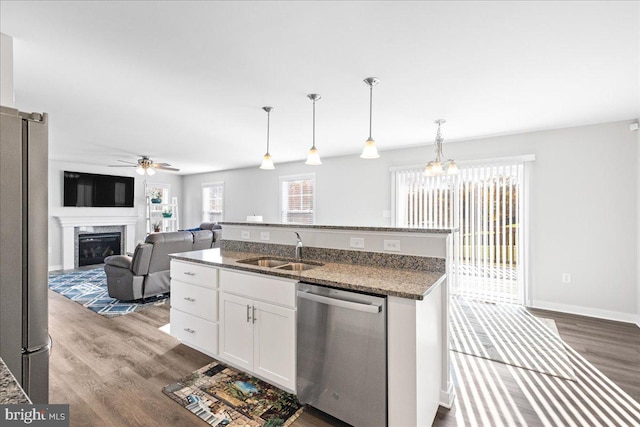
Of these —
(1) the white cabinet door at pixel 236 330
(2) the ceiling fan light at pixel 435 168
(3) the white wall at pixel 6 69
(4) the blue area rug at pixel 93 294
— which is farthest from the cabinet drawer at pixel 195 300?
(2) the ceiling fan light at pixel 435 168

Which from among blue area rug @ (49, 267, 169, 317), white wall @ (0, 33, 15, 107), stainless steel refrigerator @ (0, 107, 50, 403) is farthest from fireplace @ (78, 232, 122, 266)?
stainless steel refrigerator @ (0, 107, 50, 403)

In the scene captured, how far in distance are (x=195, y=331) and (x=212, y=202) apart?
6.49m

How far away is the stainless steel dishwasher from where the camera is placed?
1728mm

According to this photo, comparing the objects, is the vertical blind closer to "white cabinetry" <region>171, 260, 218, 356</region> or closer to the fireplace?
"white cabinetry" <region>171, 260, 218, 356</region>

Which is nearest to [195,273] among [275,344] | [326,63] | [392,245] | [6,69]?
[275,344]

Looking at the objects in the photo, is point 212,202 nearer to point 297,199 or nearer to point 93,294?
point 297,199

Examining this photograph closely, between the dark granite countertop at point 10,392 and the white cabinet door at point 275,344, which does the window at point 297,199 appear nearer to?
the white cabinet door at point 275,344

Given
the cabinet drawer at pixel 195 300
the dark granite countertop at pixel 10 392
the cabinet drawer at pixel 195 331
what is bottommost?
the cabinet drawer at pixel 195 331

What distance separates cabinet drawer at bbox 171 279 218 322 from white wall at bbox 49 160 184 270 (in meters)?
5.92

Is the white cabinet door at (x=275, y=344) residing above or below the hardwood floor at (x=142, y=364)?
above

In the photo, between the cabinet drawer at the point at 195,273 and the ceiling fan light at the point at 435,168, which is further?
the ceiling fan light at the point at 435,168

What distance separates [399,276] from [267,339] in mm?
1056

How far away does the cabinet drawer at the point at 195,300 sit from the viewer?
2.57m

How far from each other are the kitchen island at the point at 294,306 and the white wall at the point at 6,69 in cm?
165
